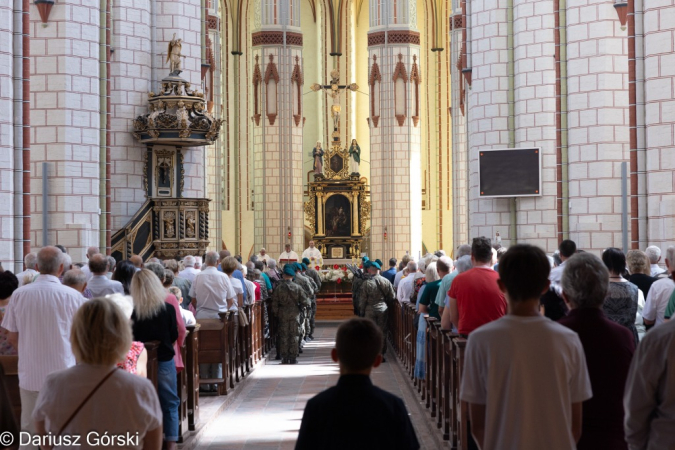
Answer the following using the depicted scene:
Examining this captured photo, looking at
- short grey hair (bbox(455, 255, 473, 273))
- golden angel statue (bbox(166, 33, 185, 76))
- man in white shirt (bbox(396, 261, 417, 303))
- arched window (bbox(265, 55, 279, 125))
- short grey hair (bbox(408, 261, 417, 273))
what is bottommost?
man in white shirt (bbox(396, 261, 417, 303))

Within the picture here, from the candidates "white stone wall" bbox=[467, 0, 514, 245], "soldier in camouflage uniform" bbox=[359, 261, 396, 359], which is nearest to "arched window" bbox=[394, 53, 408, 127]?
"white stone wall" bbox=[467, 0, 514, 245]

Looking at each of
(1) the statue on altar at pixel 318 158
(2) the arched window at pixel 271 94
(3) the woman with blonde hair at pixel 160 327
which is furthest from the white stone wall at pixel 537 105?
(1) the statue on altar at pixel 318 158

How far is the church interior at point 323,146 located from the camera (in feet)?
37.8

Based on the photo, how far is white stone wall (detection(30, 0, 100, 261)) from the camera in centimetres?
1656

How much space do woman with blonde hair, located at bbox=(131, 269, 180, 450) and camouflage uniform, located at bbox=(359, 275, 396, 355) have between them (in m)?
7.98

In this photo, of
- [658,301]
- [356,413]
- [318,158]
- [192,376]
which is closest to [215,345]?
[192,376]

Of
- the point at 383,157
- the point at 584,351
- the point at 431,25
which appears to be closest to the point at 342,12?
the point at 431,25

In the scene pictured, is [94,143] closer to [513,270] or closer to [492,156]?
[492,156]

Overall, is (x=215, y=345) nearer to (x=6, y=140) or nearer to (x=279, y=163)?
(x=6, y=140)

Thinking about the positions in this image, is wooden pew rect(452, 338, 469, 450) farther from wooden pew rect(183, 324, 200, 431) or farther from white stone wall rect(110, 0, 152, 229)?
white stone wall rect(110, 0, 152, 229)

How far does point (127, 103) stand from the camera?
62.5 ft

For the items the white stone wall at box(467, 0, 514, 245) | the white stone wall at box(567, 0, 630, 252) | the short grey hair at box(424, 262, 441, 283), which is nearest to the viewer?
the short grey hair at box(424, 262, 441, 283)

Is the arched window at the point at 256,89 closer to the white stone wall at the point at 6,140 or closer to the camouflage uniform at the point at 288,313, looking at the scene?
the camouflage uniform at the point at 288,313

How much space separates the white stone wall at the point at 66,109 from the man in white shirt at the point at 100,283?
8.08 meters
